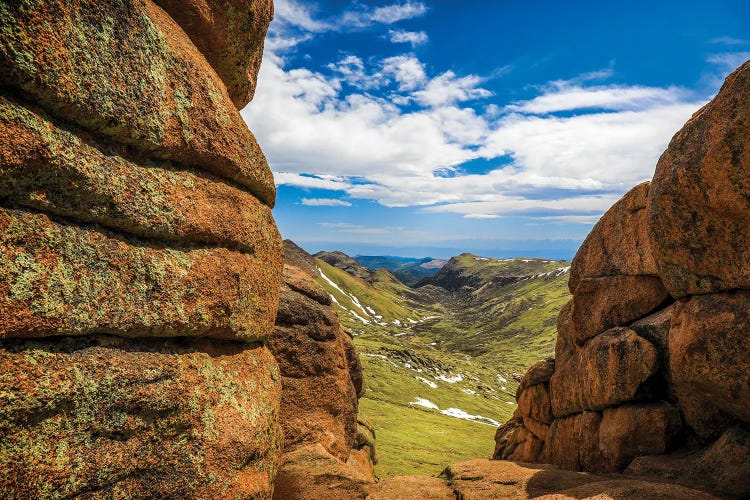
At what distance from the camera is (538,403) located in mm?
40188

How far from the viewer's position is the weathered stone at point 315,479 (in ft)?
75.5

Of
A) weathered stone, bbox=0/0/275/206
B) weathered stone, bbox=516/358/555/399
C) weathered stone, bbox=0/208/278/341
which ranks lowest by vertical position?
weathered stone, bbox=516/358/555/399

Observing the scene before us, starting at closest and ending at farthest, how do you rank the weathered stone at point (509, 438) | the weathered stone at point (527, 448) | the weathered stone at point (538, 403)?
the weathered stone at point (538, 403) < the weathered stone at point (527, 448) < the weathered stone at point (509, 438)

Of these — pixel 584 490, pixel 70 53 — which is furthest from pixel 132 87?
pixel 584 490

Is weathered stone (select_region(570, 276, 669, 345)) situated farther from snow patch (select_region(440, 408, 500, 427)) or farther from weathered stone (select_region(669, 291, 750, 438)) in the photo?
snow patch (select_region(440, 408, 500, 427))

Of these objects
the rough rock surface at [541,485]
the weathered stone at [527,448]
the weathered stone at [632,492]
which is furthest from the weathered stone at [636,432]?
the weathered stone at [527,448]

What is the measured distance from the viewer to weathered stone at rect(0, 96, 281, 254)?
33.2 feet

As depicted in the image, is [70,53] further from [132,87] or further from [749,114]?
[749,114]

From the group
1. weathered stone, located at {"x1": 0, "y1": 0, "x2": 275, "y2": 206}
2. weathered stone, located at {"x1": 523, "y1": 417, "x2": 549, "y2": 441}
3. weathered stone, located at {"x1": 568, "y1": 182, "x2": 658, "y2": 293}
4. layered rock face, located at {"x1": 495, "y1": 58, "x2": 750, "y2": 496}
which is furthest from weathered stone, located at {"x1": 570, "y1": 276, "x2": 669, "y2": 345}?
weathered stone, located at {"x1": 0, "y1": 0, "x2": 275, "y2": 206}

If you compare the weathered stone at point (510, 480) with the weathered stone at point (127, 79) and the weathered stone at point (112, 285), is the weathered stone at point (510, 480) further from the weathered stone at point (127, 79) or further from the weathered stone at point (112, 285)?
the weathered stone at point (127, 79)

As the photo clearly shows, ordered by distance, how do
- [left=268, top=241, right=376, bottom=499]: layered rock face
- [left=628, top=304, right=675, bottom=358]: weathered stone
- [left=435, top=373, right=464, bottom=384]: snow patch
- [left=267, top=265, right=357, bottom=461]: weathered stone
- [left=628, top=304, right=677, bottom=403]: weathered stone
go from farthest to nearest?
1. [left=435, top=373, right=464, bottom=384]: snow patch
2. [left=267, top=265, right=357, bottom=461]: weathered stone
3. [left=628, top=304, right=675, bottom=358]: weathered stone
4. [left=628, top=304, right=677, bottom=403]: weathered stone
5. [left=268, top=241, right=376, bottom=499]: layered rock face

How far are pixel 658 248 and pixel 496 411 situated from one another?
509 feet

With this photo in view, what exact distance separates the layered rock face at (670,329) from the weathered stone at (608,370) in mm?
95

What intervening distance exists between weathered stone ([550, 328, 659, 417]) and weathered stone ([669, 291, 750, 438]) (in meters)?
6.50
